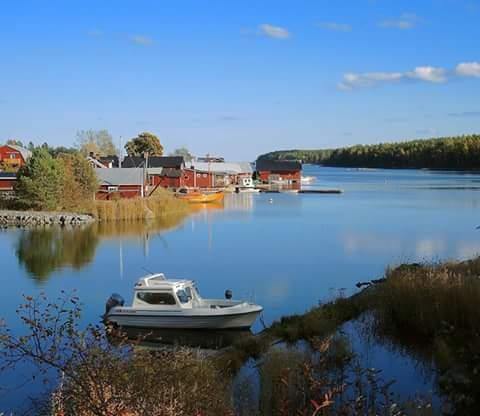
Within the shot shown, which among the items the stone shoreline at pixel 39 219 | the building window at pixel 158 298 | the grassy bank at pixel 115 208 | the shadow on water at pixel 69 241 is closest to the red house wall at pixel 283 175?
the grassy bank at pixel 115 208

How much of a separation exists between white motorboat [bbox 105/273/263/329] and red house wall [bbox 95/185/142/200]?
3483 centimetres

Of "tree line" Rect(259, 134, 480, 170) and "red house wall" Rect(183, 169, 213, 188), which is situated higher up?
"tree line" Rect(259, 134, 480, 170)

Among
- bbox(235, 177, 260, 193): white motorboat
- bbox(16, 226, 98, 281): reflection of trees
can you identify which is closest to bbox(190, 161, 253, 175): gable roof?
bbox(235, 177, 260, 193): white motorboat

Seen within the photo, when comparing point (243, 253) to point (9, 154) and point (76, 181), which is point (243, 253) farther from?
point (9, 154)

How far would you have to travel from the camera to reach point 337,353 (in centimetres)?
1012

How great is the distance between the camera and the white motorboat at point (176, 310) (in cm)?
1434

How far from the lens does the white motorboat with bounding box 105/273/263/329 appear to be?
565 inches

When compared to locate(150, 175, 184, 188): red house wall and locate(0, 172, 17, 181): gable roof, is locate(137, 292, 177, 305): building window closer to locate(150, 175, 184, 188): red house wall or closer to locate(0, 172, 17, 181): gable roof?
locate(0, 172, 17, 181): gable roof

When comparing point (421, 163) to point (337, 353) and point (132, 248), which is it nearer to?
point (132, 248)

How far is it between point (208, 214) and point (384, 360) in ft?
122

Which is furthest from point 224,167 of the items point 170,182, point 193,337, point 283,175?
point 193,337

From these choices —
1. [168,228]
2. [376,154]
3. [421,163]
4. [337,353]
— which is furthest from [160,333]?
[376,154]

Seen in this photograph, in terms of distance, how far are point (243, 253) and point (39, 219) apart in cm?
1766

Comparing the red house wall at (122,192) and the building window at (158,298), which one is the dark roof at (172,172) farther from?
the building window at (158,298)
